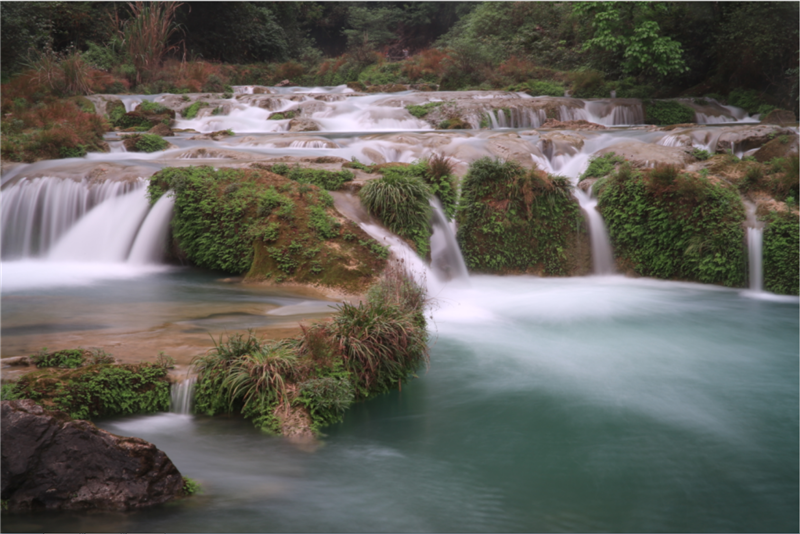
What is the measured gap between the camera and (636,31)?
24.3 m

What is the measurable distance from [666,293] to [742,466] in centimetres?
666

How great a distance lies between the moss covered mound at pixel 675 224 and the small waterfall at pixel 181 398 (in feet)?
32.6

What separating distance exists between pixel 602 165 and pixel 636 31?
1279cm

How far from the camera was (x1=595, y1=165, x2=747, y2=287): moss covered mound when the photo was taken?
1240 centimetres

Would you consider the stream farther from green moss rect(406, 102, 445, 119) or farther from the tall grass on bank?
green moss rect(406, 102, 445, 119)

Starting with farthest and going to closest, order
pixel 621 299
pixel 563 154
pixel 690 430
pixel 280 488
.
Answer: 1. pixel 563 154
2. pixel 621 299
3. pixel 690 430
4. pixel 280 488

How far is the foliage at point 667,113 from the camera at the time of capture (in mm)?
24188

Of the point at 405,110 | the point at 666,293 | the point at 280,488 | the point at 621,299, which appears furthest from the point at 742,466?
the point at 405,110

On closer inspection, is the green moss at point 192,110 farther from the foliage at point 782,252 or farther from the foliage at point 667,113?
the foliage at point 782,252

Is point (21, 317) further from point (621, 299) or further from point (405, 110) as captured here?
point (405, 110)

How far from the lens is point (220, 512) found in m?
4.72

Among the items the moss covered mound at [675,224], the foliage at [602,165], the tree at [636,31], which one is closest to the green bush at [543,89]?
the tree at [636,31]

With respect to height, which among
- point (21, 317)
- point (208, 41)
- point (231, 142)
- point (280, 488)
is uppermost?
point (208, 41)

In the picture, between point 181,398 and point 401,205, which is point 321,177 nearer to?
point 401,205
